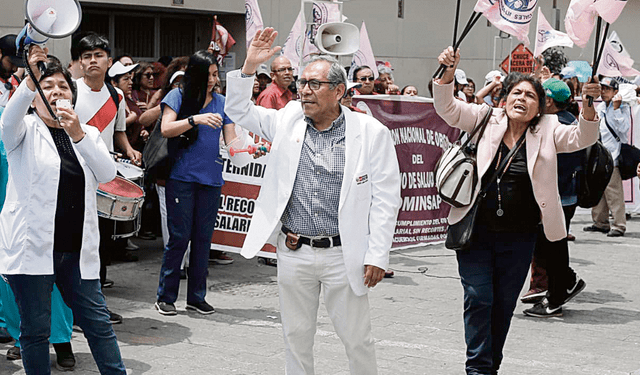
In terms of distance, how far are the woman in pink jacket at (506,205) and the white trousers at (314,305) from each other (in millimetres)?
937

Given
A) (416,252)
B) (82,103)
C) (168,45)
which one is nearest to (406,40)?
(168,45)

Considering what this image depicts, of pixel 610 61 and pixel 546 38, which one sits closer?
pixel 610 61

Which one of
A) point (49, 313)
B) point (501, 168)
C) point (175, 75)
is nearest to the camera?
point (49, 313)

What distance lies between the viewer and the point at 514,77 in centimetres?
599

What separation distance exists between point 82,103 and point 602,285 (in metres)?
5.47

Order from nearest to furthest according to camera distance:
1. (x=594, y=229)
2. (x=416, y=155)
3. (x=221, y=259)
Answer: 1. (x=221, y=259)
2. (x=416, y=155)
3. (x=594, y=229)

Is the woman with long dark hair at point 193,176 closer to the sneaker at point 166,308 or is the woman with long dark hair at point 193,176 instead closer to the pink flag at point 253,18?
the sneaker at point 166,308

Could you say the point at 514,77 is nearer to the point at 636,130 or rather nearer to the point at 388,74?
the point at 636,130

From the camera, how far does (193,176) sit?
773cm

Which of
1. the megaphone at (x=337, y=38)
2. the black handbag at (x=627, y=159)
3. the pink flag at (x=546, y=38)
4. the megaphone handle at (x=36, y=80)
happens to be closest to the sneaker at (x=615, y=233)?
the black handbag at (x=627, y=159)

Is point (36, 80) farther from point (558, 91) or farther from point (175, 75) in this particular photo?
point (558, 91)

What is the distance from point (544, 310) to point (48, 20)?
16.8 feet

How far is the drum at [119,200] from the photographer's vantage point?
21.9 ft

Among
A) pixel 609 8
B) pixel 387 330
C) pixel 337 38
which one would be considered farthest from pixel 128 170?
pixel 609 8
